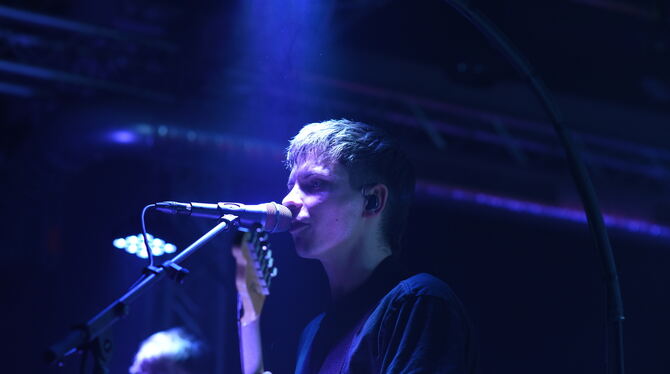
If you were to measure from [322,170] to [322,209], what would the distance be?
173 mm

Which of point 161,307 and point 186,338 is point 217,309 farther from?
point 186,338

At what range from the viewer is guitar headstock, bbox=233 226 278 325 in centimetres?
234

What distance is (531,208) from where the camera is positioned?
838 cm

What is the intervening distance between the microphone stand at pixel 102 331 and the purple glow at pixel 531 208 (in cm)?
539

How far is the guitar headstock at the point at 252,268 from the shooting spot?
234 centimetres

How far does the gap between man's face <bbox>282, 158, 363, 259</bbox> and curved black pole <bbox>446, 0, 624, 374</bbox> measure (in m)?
0.89

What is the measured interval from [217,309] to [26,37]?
110 inches

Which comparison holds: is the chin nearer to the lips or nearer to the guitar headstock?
the lips

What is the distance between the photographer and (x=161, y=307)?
21.6 feet

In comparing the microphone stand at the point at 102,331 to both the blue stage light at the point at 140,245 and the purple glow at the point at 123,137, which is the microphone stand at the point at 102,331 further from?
the purple glow at the point at 123,137

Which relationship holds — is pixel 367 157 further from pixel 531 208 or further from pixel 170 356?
pixel 531 208

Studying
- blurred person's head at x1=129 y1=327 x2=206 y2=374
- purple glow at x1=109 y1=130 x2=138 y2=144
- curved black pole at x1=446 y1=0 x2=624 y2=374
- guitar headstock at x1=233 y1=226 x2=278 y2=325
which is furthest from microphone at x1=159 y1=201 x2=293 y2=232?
purple glow at x1=109 y1=130 x2=138 y2=144

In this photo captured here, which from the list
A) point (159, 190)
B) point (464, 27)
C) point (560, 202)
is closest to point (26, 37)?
point (159, 190)

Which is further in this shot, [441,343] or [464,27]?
[464,27]
